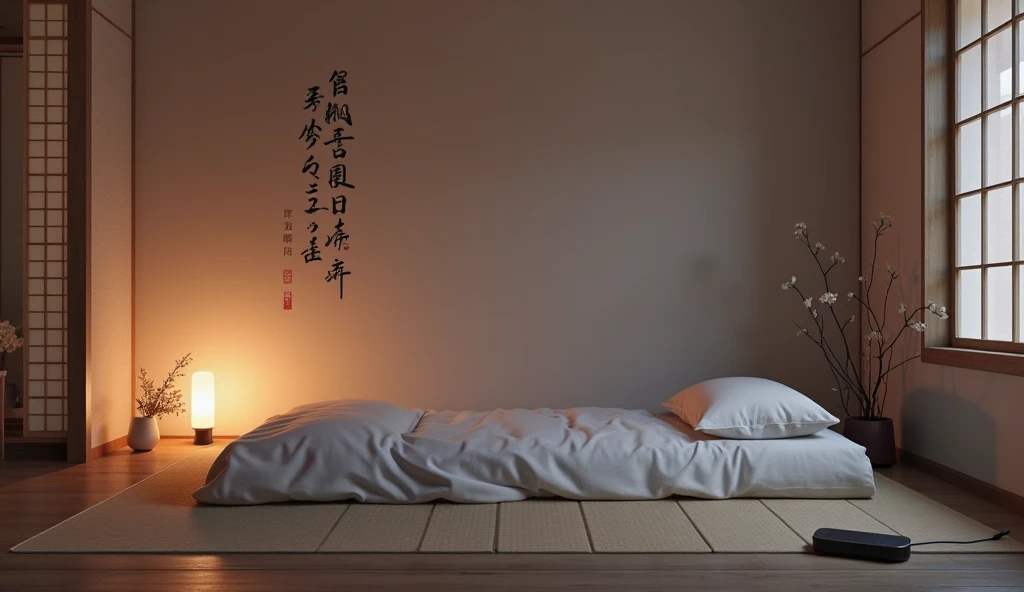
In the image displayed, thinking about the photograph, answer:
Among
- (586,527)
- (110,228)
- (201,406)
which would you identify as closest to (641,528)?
(586,527)

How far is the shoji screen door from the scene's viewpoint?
432 centimetres

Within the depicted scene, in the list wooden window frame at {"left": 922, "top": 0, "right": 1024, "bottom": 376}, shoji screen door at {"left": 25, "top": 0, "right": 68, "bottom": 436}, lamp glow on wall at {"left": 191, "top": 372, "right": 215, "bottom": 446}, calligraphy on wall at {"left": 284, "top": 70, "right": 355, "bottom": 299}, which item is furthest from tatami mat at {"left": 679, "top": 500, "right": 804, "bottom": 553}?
shoji screen door at {"left": 25, "top": 0, "right": 68, "bottom": 436}

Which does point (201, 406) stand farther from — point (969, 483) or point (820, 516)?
point (969, 483)

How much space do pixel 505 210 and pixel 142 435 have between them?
241 cm

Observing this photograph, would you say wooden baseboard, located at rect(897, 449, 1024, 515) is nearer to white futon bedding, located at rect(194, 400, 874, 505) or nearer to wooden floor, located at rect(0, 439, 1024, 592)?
white futon bedding, located at rect(194, 400, 874, 505)

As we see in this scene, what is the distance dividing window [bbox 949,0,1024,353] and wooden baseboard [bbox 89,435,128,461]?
14.5ft

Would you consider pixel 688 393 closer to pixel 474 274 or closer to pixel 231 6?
pixel 474 274

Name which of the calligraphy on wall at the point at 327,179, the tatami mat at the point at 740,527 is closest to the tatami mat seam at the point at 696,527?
the tatami mat at the point at 740,527

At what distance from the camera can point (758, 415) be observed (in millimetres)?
3398

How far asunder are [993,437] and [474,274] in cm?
275

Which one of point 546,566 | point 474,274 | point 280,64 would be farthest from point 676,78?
point 546,566

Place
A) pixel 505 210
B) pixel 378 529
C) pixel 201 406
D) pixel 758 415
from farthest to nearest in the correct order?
pixel 505 210 < pixel 201 406 < pixel 758 415 < pixel 378 529

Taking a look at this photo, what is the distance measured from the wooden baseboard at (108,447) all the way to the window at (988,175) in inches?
174

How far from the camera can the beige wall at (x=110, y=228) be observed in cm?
429
